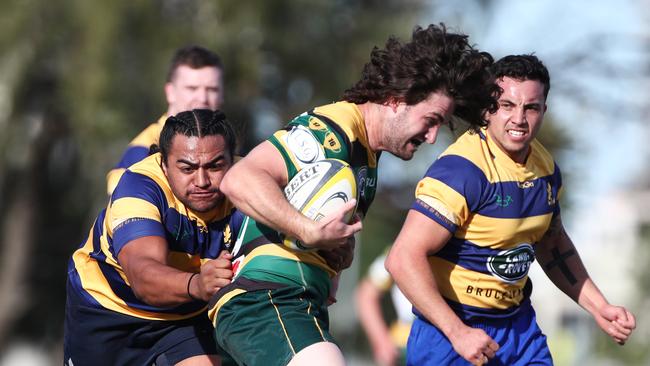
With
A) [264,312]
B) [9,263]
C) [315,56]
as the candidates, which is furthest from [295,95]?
[264,312]

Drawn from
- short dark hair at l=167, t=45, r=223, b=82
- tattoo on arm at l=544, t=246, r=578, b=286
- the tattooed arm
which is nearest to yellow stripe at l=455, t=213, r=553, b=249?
the tattooed arm

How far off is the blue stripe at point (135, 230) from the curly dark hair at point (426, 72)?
1.02 meters

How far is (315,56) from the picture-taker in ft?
Result: 58.4

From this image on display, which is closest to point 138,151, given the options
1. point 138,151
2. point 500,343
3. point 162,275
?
point 138,151

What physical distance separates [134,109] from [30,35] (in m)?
1.86

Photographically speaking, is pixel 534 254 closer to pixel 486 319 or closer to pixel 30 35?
A: pixel 486 319

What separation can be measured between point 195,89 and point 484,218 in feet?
7.53

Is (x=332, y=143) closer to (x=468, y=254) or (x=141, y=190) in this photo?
(x=141, y=190)

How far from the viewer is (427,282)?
5.19 metres

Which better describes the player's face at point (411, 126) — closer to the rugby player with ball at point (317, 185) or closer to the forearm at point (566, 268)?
the rugby player with ball at point (317, 185)

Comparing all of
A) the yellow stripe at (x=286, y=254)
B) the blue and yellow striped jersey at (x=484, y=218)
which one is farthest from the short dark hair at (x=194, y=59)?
the yellow stripe at (x=286, y=254)

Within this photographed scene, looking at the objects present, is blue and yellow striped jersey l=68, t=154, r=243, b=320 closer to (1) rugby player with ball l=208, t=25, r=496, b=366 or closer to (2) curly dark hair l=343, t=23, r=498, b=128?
(1) rugby player with ball l=208, t=25, r=496, b=366

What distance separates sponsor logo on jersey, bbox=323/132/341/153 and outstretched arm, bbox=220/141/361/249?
10.0 inches

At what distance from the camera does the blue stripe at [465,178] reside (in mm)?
5324
